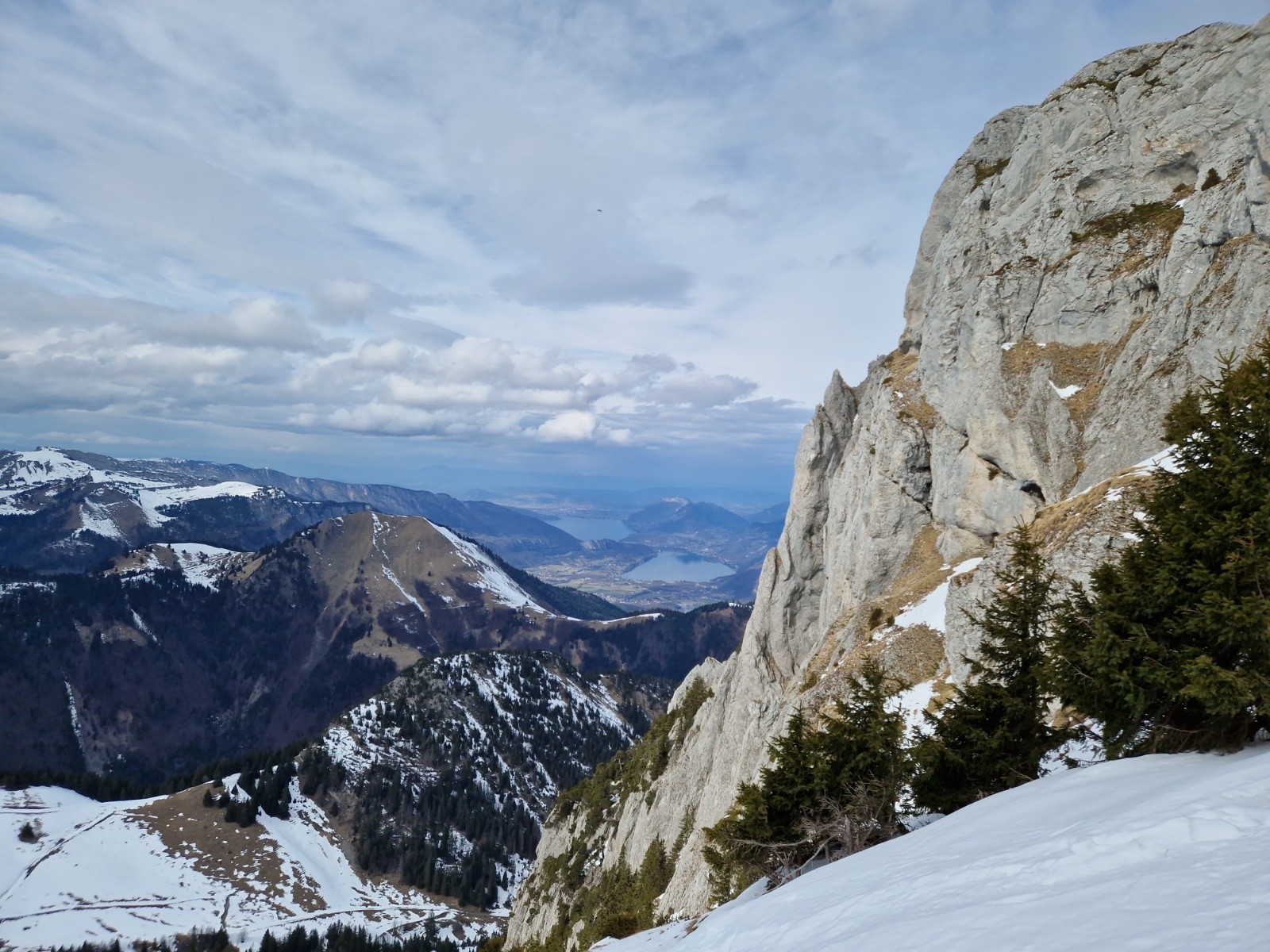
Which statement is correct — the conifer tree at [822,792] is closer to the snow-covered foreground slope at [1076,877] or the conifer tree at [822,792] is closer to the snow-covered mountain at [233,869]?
the snow-covered foreground slope at [1076,877]

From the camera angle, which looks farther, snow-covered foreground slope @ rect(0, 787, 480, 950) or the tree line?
snow-covered foreground slope @ rect(0, 787, 480, 950)

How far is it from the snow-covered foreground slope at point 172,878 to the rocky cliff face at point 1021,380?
436ft

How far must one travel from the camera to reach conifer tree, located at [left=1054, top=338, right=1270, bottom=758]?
12.9m

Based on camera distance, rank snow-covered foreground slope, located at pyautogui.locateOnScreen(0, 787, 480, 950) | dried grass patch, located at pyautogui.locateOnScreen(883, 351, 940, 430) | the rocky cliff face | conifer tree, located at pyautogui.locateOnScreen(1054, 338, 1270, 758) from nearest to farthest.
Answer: conifer tree, located at pyautogui.locateOnScreen(1054, 338, 1270, 758), the rocky cliff face, dried grass patch, located at pyautogui.locateOnScreen(883, 351, 940, 430), snow-covered foreground slope, located at pyautogui.locateOnScreen(0, 787, 480, 950)

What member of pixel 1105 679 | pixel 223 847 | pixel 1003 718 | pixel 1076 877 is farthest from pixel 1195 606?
pixel 223 847

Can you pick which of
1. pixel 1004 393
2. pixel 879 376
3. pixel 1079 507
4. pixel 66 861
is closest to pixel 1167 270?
pixel 1004 393

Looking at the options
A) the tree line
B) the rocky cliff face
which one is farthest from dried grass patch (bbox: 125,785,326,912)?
the tree line

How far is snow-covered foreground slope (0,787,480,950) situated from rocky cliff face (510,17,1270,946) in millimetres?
132870

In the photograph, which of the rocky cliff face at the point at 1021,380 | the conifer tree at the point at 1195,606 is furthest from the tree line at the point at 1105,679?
the rocky cliff face at the point at 1021,380

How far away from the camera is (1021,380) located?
4406 cm

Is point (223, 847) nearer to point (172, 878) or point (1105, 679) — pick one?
point (172, 878)

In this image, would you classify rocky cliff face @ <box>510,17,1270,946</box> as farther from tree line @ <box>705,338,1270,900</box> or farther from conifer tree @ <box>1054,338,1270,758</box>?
conifer tree @ <box>1054,338,1270,758</box>

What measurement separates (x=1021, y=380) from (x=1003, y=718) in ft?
104

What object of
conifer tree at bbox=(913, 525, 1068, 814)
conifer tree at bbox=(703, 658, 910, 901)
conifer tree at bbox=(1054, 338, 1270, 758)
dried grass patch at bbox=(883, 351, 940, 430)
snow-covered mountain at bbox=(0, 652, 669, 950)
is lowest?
snow-covered mountain at bbox=(0, 652, 669, 950)
